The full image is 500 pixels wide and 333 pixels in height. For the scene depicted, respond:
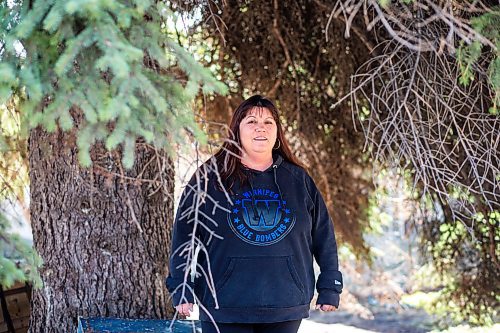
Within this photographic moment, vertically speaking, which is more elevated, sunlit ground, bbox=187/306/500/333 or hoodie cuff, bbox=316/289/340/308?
hoodie cuff, bbox=316/289/340/308

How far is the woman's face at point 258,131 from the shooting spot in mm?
3383

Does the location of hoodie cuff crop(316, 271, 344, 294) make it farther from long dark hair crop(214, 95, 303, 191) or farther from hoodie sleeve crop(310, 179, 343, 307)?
long dark hair crop(214, 95, 303, 191)

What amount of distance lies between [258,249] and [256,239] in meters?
0.05

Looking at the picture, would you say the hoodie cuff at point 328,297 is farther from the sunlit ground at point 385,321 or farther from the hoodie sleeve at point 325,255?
the sunlit ground at point 385,321

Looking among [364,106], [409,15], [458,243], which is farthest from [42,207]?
[458,243]

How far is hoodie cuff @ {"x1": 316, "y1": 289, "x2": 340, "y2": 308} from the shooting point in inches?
136

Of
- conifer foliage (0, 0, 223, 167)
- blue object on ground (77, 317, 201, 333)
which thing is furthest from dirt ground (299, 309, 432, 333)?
conifer foliage (0, 0, 223, 167)

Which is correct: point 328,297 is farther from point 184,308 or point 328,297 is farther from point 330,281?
point 184,308

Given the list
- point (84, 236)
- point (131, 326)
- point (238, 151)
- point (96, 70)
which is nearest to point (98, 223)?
point (84, 236)

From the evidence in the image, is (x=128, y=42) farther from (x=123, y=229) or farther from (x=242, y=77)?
(x=242, y=77)

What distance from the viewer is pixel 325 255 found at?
3500mm

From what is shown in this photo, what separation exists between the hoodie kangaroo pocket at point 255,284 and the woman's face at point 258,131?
51 cm

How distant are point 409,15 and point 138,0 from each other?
5.07ft

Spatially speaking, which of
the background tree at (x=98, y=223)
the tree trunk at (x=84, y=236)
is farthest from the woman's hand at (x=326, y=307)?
the tree trunk at (x=84, y=236)
